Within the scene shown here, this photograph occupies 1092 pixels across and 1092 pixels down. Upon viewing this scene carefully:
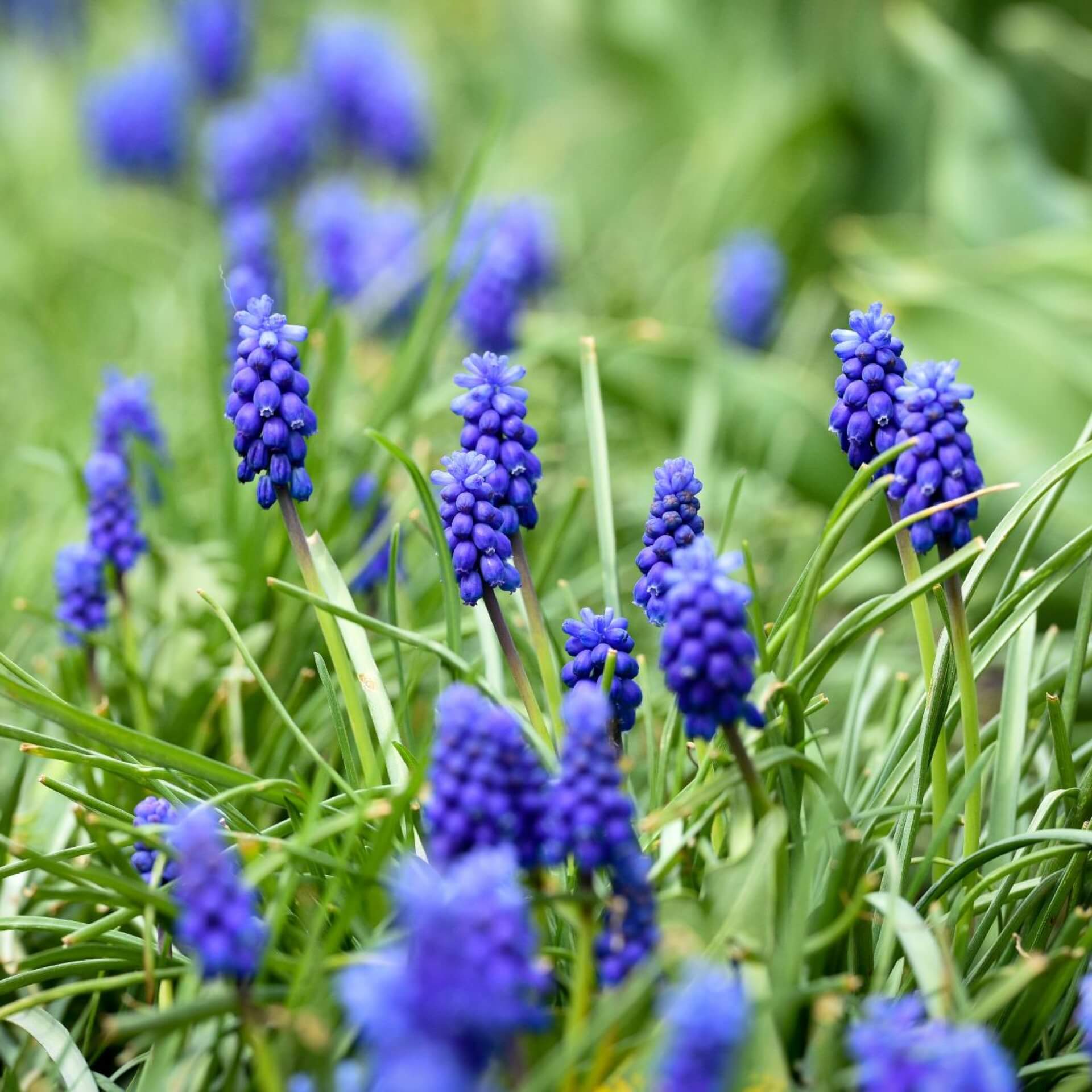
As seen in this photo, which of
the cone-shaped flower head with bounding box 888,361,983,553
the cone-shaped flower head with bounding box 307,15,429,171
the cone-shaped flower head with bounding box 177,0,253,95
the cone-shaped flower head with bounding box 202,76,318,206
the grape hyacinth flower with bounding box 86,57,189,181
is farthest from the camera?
the cone-shaped flower head with bounding box 177,0,253,95

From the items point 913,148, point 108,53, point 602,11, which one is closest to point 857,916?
point 913,148

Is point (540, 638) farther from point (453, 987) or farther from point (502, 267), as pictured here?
point (502, 267)

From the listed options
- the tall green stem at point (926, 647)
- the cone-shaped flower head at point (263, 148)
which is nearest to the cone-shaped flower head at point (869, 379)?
the tall green stem at point (926, 647)

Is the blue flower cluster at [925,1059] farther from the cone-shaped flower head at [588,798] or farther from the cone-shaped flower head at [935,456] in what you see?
the cone-shaped flower head at [935,456]

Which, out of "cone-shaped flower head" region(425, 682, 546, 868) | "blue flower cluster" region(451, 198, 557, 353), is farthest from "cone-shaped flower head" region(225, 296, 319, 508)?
"blue flower cluster" region(451, 198, 557, 353)

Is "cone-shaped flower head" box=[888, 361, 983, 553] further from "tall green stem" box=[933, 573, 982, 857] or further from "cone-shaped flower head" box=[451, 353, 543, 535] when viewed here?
"cone-shaped flower head" box=[451, 353, 543, 535]

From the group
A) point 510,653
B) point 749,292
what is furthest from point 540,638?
point 749,292
